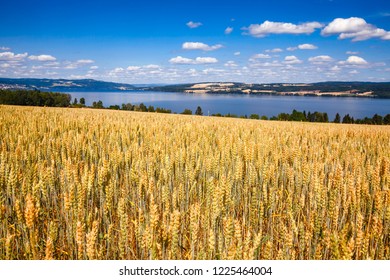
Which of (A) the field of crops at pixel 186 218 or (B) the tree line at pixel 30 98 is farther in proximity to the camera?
(B) the tree line at pixel 30 98

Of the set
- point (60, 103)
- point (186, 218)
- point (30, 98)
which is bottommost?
point (186, 218)

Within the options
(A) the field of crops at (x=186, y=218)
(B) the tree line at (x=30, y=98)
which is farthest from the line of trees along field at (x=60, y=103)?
(A) the field of crops at (x=186, y=218)

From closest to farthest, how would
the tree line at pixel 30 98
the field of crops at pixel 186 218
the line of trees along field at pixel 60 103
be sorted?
1. the field of crops at pixel 186 218
2. the line of trees along field at pixel 60 103
3. the tree line at pixel 30 98

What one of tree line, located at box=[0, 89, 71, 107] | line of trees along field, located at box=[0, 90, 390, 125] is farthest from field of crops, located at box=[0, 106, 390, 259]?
tree line, located at box=[0, 89, 71, 107]

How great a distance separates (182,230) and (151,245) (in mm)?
601

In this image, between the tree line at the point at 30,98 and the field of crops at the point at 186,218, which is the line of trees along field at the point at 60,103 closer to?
the tree line at the point at 30,98

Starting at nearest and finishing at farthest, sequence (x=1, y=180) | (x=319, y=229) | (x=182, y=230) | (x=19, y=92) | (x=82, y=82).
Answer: (x=319, y=229)
(x=182, y=230)
(x=1, y=180)
(x=19, y=92)
(x=82, y=82)

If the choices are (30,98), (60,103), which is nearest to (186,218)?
(30,98)

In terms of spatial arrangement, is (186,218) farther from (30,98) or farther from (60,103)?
(60,103)

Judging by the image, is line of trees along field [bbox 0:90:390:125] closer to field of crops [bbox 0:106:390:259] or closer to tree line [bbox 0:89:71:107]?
tree line [bbox 0:89:71:107]

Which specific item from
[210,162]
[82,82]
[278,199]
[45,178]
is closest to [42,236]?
[45,178]

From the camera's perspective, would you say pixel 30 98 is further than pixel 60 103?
No
